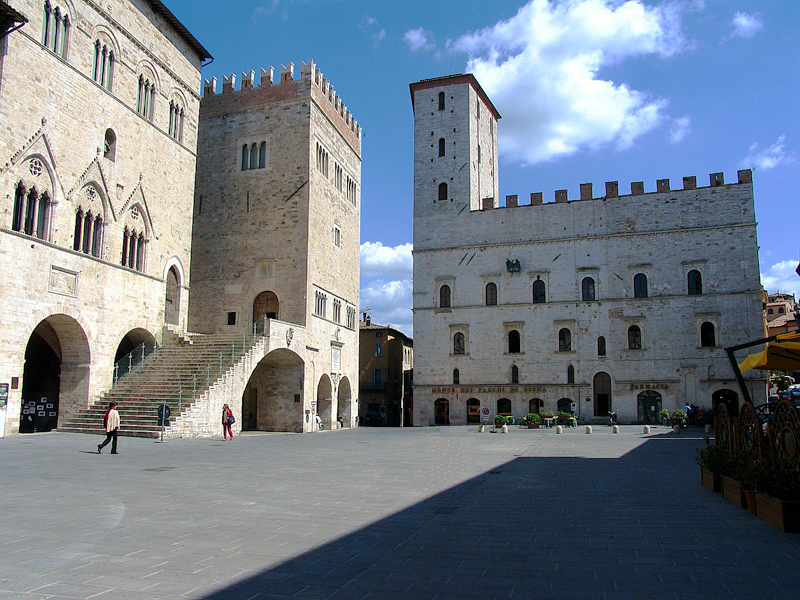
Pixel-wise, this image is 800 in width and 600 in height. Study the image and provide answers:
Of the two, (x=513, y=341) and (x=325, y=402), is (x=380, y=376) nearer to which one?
(x=513, y=341)

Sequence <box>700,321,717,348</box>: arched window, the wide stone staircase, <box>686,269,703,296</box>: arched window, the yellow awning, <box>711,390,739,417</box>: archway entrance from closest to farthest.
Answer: the yellow awning → the wide stone staircase → <box>711,390,739,417</box>: archway entrance → <box>700,321,717,348</box>: arched window → <box>686,269,703,296</box>: arched window

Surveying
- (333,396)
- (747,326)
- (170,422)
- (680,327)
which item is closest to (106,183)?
(170,422)

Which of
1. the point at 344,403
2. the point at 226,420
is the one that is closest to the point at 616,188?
the point at 344,403

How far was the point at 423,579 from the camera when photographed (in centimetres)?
537

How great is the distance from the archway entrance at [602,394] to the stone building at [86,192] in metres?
25.1

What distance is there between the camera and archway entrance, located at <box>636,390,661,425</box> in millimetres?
38500

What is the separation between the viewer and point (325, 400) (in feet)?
113

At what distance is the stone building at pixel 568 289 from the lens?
38.1 meters

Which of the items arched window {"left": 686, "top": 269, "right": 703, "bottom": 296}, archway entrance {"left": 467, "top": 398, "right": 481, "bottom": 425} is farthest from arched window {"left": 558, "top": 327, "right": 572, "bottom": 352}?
arched window {"left": 686, "top": 269, "right": 703, "bottom": 296}

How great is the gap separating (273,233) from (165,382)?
34.1 ft

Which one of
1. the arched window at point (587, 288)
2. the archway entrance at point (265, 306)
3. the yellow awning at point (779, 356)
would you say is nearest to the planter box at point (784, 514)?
the yellow awning at point (779, 356)

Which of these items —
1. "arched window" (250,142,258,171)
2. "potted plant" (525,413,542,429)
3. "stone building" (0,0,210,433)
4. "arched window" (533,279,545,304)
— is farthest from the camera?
"arched window" (533,279,545,304)

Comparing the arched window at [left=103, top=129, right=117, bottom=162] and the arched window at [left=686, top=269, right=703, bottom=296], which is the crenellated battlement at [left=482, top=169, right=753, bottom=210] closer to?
the arched window at [left=686, top=269, right=703, bottom=296]

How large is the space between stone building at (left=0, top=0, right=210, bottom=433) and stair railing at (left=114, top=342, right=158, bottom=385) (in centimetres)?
37
